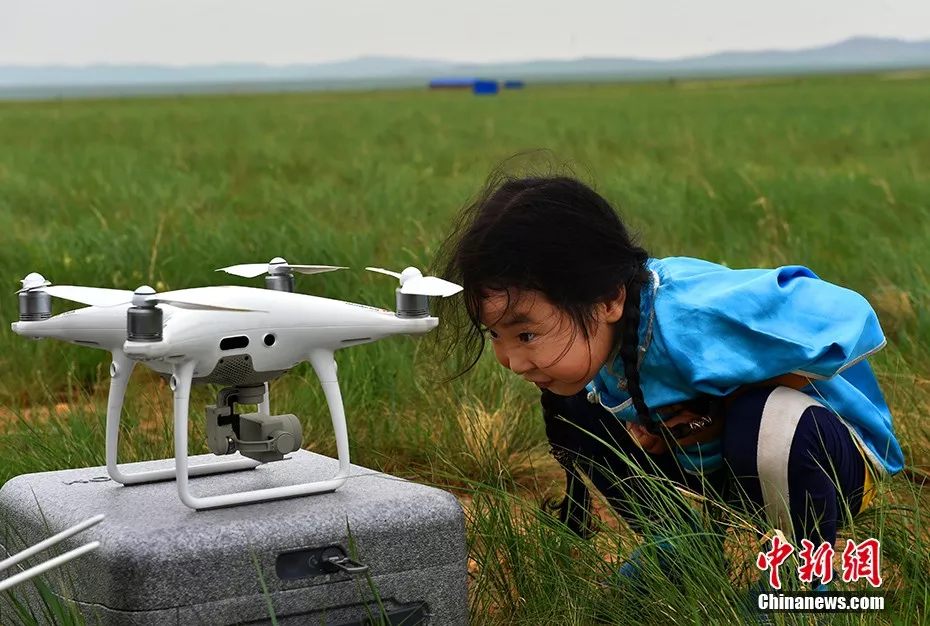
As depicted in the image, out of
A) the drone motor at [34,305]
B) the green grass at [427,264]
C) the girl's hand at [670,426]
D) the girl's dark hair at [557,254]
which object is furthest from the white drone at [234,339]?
the girl's hand at [670,426]

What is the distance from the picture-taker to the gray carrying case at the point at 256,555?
5.46ft

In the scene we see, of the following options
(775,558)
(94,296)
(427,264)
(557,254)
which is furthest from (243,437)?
(427,264)

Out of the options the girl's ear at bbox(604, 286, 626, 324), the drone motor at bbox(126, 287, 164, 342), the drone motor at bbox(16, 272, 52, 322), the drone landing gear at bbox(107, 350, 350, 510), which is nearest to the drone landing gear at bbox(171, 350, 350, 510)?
the drone landing gear at bbox(107, 350, 350, 510)

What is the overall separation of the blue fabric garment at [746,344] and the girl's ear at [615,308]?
4 centimetres

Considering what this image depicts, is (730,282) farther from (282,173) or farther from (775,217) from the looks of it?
(282,173)

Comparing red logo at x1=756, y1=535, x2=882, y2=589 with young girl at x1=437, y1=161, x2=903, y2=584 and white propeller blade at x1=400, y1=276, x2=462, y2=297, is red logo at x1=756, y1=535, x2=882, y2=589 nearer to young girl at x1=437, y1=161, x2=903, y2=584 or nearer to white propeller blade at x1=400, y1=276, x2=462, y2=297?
young girl at x1=437, y1=161, x2=903, y2=584

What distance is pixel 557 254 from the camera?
6.68 ft

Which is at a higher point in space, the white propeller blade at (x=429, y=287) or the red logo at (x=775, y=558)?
the white propeller blade at (x=429, y=287)

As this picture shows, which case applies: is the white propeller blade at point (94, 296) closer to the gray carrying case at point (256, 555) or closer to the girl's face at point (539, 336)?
the gray carrying case at point (256, 555)

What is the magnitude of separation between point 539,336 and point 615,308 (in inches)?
5.8

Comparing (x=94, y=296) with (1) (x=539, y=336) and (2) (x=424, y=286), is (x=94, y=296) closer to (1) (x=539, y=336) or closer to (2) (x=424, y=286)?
(2) (x=424, y=286)

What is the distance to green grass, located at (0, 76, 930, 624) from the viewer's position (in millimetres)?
2105

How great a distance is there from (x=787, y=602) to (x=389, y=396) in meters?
1.74

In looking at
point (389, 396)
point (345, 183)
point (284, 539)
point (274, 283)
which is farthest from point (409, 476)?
point (345, 183)
